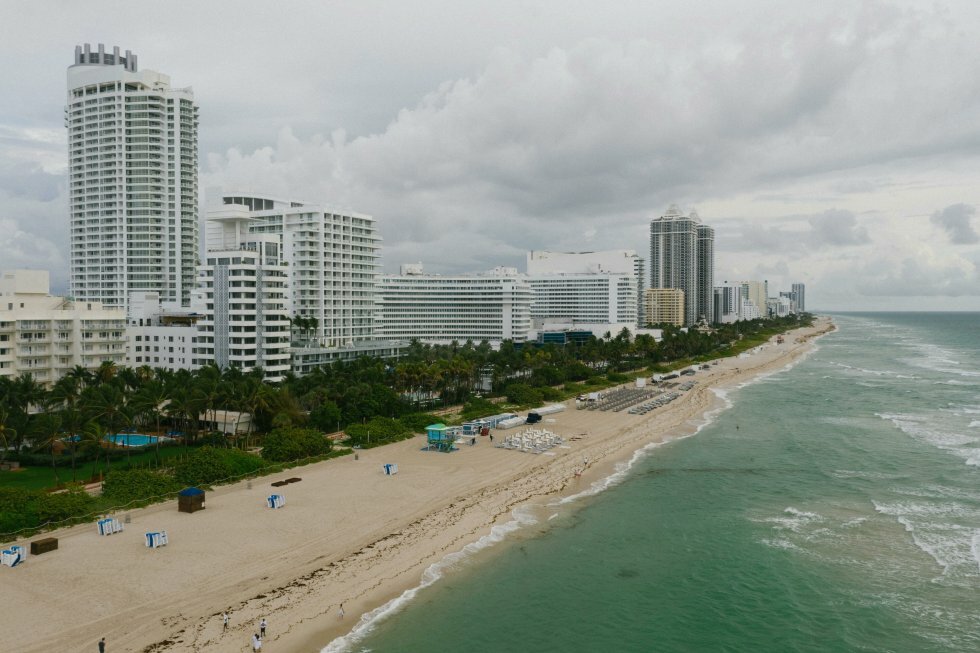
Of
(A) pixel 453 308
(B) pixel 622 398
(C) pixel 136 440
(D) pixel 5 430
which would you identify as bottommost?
(C) pixel 136 440

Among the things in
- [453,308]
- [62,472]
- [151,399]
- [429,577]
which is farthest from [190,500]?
[453,308]

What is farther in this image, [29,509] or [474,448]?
[474,448]

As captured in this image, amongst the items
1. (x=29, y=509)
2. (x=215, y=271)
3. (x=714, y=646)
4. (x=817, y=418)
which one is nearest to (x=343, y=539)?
(x=29, y=509)

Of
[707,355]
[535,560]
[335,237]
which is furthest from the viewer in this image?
[707,355]

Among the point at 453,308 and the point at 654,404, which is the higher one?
the point at 453,308

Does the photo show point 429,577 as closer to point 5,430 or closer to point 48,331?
point 5,430

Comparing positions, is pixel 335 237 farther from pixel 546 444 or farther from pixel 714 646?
pixel 714 646
